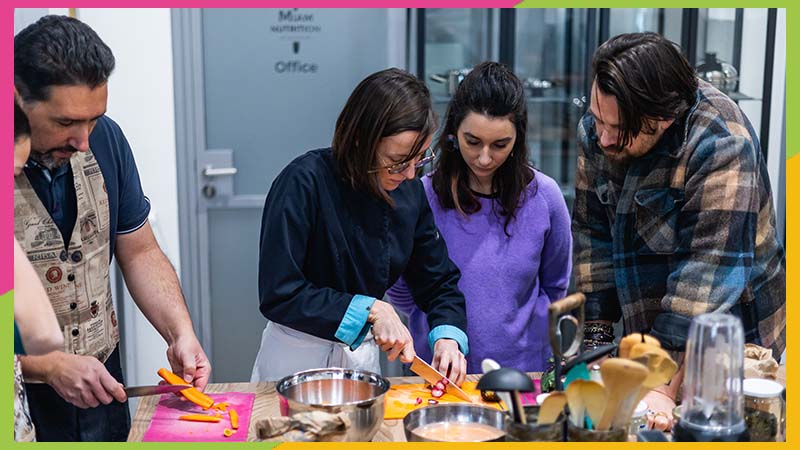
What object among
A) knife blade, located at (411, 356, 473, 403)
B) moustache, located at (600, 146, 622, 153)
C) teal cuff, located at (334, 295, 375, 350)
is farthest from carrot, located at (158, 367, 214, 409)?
moustache, located at (600, 146, 622, 153)

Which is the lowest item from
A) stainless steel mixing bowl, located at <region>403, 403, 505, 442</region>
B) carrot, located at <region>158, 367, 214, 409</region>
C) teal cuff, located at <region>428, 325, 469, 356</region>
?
carrot, located at <region>158, 367, 214, 409</region>

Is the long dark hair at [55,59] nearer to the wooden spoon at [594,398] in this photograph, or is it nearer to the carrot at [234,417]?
the carrot at [234,417]

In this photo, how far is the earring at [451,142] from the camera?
6.96 ft

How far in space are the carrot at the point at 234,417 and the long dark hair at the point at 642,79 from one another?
0.87 metres

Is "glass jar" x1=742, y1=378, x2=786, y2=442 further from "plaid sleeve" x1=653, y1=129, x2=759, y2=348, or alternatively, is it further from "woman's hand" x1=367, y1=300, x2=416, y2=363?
"woman's hand" x1=367, y1=300, x2=416, y2=363

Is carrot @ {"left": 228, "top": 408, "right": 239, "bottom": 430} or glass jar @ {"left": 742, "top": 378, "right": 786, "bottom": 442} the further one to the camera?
carrot @ {"left": 228, "top": 408, "right": 239, "bottom": 430}

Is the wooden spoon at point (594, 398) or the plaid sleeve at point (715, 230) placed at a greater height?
the plaid sleeve at point (715, 230)

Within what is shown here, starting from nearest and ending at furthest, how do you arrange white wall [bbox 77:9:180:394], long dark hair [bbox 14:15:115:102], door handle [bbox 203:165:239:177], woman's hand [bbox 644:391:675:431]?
long dark hair [bbox 14:15:115:102] → woman's hand [bbox 644:391:675:431] → white wall [bbox 77:9:180:394] → door handle [bbox 203:165:239:177]

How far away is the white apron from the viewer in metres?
1.94

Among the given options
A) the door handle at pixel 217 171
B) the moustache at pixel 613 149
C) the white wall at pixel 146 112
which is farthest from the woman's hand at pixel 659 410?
the door handle at pixel 217 171

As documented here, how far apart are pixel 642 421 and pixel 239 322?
230cm

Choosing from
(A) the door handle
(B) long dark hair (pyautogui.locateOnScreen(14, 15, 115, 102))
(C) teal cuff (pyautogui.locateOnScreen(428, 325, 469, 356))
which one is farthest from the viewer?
(A) the door handle

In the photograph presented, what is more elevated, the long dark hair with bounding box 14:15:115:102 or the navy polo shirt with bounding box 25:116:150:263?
the long dark hair with bounding box 14:15:115:102

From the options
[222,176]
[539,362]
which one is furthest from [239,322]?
[539,362]
